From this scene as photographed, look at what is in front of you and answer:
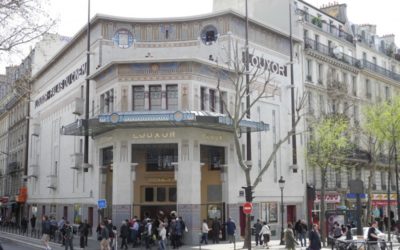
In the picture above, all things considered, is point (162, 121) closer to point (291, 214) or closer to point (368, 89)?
point (291, 214)

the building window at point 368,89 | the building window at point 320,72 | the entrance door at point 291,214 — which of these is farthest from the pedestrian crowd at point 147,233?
the building window at point 368,89

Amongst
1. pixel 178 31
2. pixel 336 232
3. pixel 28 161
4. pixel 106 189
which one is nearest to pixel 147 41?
pixel 178 31

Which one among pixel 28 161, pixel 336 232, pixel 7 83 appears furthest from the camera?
pixel 28 161

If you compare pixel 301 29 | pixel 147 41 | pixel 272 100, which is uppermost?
pixel 301 29

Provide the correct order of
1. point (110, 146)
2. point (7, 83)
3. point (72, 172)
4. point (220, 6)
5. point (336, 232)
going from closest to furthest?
point (7, 83)
point (336, 232)
point (110, 146)
point (72, 172)
point (220, 6)

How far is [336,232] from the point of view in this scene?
27.4 metres

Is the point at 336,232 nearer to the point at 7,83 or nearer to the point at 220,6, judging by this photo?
the point at 7,83

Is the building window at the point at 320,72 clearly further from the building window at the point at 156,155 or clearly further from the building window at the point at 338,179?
the building window at the point at 156,155

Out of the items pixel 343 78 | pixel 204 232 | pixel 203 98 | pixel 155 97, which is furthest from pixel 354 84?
pixel 204 232

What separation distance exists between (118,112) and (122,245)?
7397mm

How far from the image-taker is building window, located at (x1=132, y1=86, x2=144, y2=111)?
32.2 m

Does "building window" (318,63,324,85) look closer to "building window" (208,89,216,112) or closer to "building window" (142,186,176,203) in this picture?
"building window" (208,89,216,112)

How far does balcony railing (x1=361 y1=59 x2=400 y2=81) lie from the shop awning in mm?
22345

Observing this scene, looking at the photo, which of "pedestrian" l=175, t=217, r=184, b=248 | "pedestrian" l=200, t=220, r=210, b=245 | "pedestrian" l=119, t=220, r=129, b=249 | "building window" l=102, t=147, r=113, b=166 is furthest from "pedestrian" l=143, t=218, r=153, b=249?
"building window" l=102, t=147, r=113, b=166
